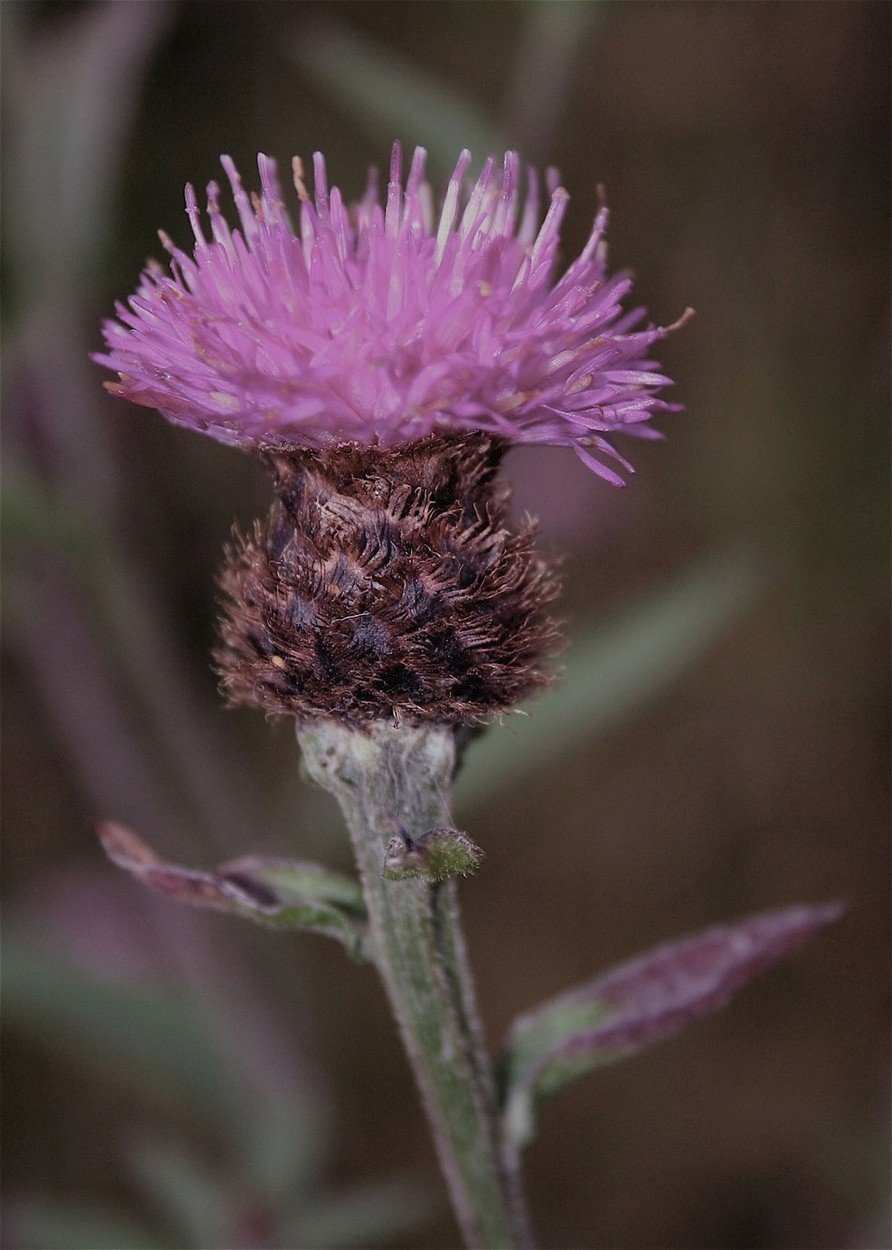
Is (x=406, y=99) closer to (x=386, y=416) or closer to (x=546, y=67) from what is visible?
(x=546, y=67)

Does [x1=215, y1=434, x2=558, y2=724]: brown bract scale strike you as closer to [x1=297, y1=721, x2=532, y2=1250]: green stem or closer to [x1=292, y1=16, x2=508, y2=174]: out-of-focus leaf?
[x1=297, y1=721, x2=532, y2=1250]: green stem

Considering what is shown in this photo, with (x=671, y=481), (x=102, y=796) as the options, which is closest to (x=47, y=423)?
(x=102, y=796)

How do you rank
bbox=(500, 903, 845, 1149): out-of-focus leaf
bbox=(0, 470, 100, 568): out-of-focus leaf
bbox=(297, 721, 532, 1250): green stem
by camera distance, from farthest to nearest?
1. bbox=(0, 470, 100, 568): out-of-focus leaf
2. bbox=(500, 903, 845, 1149): out-of-focus leaf
3. bbox=(297, 721, 532, 1250): green stem

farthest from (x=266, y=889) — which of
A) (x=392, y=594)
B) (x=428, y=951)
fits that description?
(x=392, y=594)

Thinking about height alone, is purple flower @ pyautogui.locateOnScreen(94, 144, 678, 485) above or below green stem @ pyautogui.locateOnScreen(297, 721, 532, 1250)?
above

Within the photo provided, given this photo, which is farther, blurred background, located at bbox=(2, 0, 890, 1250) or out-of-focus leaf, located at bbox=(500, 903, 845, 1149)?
blurred background, located at bbox=(2, 0, 890, 1250)

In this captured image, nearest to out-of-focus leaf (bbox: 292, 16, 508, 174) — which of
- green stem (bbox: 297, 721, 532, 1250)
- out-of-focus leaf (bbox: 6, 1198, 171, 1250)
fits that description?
green stem (bbox: 297, 721, 532, 1250)

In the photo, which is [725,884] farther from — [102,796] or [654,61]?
[654,61]
